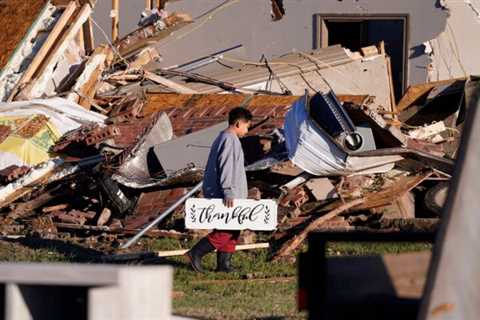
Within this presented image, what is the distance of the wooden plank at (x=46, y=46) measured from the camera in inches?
759

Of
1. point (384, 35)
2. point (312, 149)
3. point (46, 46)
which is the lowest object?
point (312, 149)

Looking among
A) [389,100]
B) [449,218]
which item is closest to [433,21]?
[389,100]

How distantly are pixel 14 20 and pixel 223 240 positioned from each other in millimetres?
9608

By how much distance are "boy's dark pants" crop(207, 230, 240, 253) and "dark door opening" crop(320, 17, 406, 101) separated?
9881 millimetres

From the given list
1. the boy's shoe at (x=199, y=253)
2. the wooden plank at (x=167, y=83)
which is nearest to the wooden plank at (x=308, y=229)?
the boy's shoe at (x=199, y=253)

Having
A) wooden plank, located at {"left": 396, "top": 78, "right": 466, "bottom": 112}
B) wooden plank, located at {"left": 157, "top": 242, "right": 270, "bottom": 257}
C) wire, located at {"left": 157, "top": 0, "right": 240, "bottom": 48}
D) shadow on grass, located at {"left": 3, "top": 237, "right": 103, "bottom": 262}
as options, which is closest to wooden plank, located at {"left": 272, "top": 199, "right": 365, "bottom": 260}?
wooden plank, located at {"left": 157, "top": 242, "right": 270, "bottom": 257}

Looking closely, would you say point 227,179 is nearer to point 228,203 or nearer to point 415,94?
point 228,203

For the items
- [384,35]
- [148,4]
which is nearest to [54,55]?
[148,4]

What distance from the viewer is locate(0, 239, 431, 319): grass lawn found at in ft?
33.1

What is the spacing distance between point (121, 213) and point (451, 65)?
8.05m

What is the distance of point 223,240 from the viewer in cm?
1245

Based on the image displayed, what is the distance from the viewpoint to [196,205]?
1250cm

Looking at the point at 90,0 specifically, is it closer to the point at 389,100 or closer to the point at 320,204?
the point at 389,100

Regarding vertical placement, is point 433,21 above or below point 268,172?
above
